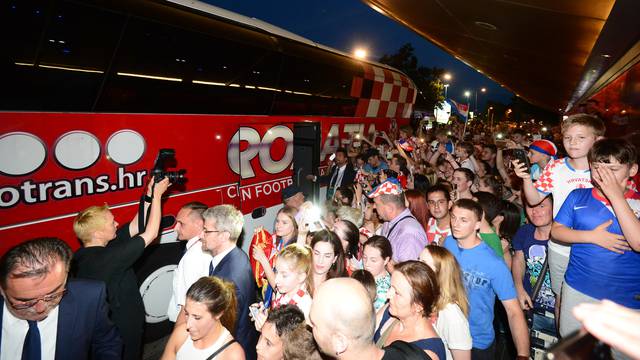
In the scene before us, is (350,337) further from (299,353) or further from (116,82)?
(116,82)

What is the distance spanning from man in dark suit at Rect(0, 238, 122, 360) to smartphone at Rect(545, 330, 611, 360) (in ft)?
8.06

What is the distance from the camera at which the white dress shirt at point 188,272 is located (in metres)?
3.18

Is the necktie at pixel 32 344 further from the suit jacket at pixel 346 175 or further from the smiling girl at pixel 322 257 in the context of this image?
the suit jacket at pixel 346 175

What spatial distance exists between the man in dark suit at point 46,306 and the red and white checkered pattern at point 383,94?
273 inches

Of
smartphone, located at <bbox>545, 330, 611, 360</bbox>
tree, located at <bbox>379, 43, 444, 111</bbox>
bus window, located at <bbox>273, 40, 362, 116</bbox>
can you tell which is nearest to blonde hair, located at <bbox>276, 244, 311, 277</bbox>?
smartphone, located at <bbox>545, 330, 611, 360</bbox>

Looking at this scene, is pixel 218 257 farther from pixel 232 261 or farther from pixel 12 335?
pixel 12 335

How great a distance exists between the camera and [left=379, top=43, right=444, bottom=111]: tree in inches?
1324

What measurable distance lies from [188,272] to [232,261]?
567 mm

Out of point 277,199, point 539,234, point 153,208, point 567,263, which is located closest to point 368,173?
point 277,199

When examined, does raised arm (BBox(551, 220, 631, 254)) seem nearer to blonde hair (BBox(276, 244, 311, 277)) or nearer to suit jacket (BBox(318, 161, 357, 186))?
blonde hair (BBox(276, 244, 311, 277))

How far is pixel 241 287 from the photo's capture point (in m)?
2.86

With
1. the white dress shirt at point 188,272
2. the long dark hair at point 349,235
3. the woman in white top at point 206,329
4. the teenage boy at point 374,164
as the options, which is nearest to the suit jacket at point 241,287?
the white dress shirt at point 188,272

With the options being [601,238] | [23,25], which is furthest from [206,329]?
[23,25]

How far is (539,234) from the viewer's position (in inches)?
143
